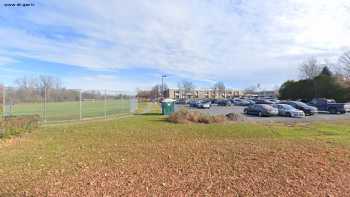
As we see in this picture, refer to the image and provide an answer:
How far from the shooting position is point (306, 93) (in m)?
59.9

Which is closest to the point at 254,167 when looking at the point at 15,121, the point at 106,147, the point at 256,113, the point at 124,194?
the point at 124,194

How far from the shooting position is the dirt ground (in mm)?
5516

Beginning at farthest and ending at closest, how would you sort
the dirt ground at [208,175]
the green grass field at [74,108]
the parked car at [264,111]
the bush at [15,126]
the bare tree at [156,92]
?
the bare tree at [156,92] < the parked car at [264,111] < the green grass field at [74,108] < the bush at [15,126] < the dirt ground at [208,175]

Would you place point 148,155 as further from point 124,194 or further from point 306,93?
point 306,93

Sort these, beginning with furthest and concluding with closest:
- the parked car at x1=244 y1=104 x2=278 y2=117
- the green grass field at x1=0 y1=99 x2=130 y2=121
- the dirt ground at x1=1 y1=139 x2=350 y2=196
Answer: the parked car at x1=244 y1=104 x2=278 y2=117
the green grass field at x1=0 y1=99 x2=130 y2=121
the dirt ground at x1=1 y1=139 x2=350 y2=196

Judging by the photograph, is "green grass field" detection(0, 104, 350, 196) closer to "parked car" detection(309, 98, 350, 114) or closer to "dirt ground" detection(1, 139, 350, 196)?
"dirt ground" detection(1, 139, 350, 196)

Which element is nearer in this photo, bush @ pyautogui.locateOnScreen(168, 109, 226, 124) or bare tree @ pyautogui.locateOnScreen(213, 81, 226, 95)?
bush @ pyautogui.locateOnScreen(168, 109, 226, 124)

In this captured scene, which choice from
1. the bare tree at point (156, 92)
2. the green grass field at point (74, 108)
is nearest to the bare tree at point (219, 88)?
the bare tree at point (156, 92)

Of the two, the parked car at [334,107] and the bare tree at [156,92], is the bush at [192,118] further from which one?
the bare tree at [156,92]

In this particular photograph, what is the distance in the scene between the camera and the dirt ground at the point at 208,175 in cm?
552

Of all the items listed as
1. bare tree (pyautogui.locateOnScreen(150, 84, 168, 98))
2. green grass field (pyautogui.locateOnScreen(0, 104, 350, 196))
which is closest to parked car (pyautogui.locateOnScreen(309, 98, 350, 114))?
green grass field (pyautogui.locateOnScreen(0, 104, 350, 196))

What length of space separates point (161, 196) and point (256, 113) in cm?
2737

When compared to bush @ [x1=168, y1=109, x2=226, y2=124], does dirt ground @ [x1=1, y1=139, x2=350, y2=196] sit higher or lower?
lower

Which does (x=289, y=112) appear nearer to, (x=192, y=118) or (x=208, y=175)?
(x=192, y=118)
